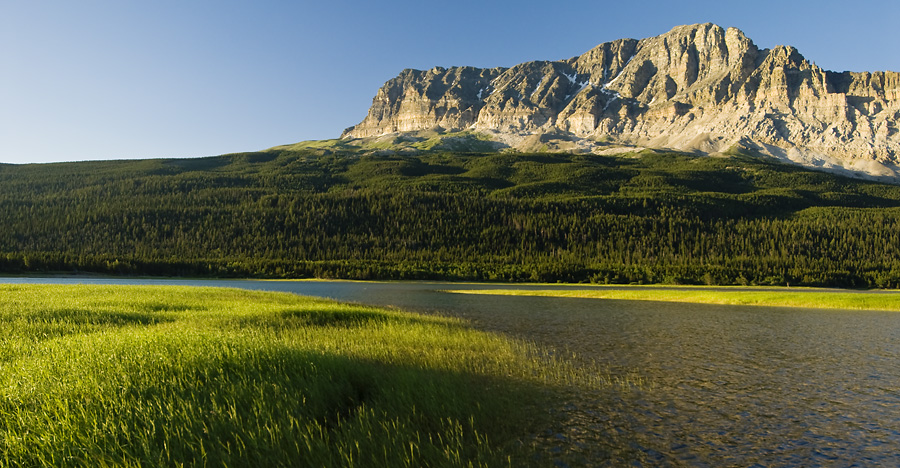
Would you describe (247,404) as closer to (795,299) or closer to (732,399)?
(732,399)

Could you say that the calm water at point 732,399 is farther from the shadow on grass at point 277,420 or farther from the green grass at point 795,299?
the green grass at point 795,299

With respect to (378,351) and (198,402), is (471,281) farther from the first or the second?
(198,402)

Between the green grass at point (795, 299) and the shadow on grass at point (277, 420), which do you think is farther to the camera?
the green grass at point (795, 299)

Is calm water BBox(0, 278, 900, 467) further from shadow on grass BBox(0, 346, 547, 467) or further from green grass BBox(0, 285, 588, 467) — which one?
shadow on grass BBox(0, 346, 547, 467)

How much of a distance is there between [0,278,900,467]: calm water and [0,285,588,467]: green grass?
232 centimetres

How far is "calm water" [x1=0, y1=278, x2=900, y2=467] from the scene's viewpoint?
1416 cm

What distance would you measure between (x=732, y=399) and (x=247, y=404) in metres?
18.5

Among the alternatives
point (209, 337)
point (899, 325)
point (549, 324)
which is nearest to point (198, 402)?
point (209, 337)

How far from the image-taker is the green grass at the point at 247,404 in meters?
10.1

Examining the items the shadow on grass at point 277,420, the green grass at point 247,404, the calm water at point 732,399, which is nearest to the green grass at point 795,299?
the calm water at point 732,399

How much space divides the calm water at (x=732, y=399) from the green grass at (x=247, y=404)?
2316 millimetres

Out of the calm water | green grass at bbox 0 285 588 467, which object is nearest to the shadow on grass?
green grass at bbox 0 285 588 467

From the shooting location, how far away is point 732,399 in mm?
19359

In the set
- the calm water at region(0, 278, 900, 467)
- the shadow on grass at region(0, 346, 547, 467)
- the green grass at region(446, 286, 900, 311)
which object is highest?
the shadow on grass at region(0, 346, 547, 467)
